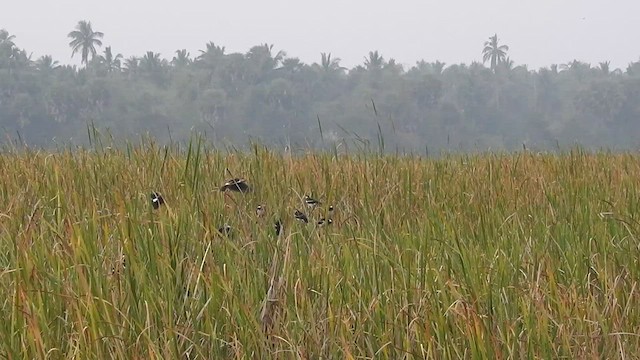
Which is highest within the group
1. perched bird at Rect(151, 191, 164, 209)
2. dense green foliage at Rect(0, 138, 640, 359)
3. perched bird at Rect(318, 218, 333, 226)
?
perched bird at Rect(151, 191, 164, 209)

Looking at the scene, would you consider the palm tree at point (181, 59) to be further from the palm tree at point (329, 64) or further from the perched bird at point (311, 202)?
the perched bird at point (311, 202)

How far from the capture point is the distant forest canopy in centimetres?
8625

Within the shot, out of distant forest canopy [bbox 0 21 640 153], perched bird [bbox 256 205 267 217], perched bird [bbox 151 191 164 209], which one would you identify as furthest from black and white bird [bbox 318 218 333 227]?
distant forest canopy [bbox 0 21 640 153]

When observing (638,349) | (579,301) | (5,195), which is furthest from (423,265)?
(5,195)

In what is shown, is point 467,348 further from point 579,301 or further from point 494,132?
point 494,132

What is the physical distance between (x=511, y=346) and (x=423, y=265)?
13.9 inches

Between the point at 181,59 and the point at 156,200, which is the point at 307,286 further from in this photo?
the point at 181,59

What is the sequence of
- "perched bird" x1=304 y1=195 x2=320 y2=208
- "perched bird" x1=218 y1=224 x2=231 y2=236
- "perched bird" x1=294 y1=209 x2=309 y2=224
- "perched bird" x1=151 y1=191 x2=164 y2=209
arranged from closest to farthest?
"perched bird" x1=218 y1=224 x2=231 y2=236 → "perched bird" x1=151 y1=191 x2=164 y2=209 → "perched bird" x1=294 y1=209 x2=309 y2=224 → "perched bird" x1=304 y1=195 x2=320 y2=208

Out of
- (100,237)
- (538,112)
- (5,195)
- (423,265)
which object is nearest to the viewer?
(423,265)

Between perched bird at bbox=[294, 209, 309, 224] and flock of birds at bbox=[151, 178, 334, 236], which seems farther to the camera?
perched bird at bbox=[294, 209, 309, 224]

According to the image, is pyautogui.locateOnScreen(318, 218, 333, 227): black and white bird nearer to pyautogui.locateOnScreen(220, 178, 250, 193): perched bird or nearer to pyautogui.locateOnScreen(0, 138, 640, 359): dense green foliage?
pyautogui.locateOnScreen(0, 138, 640, 359): dense green foliage

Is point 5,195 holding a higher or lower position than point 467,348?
higher

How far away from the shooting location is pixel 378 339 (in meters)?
1.74

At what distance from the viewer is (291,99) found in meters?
99.3
